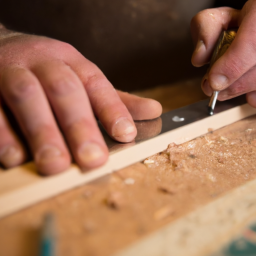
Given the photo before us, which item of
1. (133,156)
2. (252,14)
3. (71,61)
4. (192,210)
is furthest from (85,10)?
(192,210)

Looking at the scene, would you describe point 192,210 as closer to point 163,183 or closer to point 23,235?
point 163,183

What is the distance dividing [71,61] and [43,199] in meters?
0.36

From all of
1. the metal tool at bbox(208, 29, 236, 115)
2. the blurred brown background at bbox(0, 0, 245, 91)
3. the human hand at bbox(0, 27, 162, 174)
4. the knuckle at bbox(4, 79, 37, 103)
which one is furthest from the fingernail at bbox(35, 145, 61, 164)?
the blurred brown background at bbox(0, 0, 245, 91)

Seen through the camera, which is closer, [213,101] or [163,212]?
[163,212]

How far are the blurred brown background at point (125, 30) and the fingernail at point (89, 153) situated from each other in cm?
74

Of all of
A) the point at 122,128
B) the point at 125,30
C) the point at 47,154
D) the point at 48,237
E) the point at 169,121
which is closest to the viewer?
the point at 48,237

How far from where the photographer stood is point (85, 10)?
3.42 ft

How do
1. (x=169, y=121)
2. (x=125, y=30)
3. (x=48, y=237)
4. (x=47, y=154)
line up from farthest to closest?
1. (x=125, y=30)
2. (x=169, y=121)
3. (x=47, y=154)
4. (x=48, y=237)

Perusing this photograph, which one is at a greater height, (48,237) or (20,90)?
(20,90)

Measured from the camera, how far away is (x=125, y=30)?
113 centimetres

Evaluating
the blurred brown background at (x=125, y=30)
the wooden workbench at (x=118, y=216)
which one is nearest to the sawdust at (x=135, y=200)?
the wooden workbench at (x=118, y=216)

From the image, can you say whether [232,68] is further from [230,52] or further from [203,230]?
[203,230]

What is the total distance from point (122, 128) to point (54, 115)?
0.15 m

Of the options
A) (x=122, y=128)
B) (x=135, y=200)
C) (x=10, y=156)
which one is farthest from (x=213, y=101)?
(x=10, y=156)
